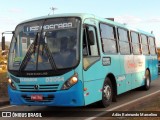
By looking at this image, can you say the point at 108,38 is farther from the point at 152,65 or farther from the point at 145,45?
the point at 152,65

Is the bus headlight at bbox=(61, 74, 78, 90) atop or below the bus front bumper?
atop

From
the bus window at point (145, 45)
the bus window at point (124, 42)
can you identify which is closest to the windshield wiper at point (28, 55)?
the bus window at point (124, 42)

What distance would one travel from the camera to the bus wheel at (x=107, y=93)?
36.2 feet

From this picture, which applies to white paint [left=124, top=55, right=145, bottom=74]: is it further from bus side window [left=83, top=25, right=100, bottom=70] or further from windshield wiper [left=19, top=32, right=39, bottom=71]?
windshield wiper [left=19, top=32, right=39, bottom=71]

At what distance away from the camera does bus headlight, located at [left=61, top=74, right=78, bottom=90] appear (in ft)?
30.1

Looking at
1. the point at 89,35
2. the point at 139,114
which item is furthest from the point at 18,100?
the point at 139,114

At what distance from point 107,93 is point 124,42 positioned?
10.0 ft

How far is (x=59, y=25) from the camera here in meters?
9.81

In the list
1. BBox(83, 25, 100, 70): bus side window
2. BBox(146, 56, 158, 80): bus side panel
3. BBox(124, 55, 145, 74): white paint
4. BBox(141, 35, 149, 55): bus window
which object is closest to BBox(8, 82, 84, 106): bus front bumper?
BBox(83, 25, 100, 70): bus side window

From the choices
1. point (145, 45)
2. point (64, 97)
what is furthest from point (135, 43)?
point (64, 97)

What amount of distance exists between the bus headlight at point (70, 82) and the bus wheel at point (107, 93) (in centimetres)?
200

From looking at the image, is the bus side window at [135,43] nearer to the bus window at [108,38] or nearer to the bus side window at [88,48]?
the bus window at [108,38]

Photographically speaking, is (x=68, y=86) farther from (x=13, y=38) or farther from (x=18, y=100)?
(x=13, y=38)

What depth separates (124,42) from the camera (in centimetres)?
1363
